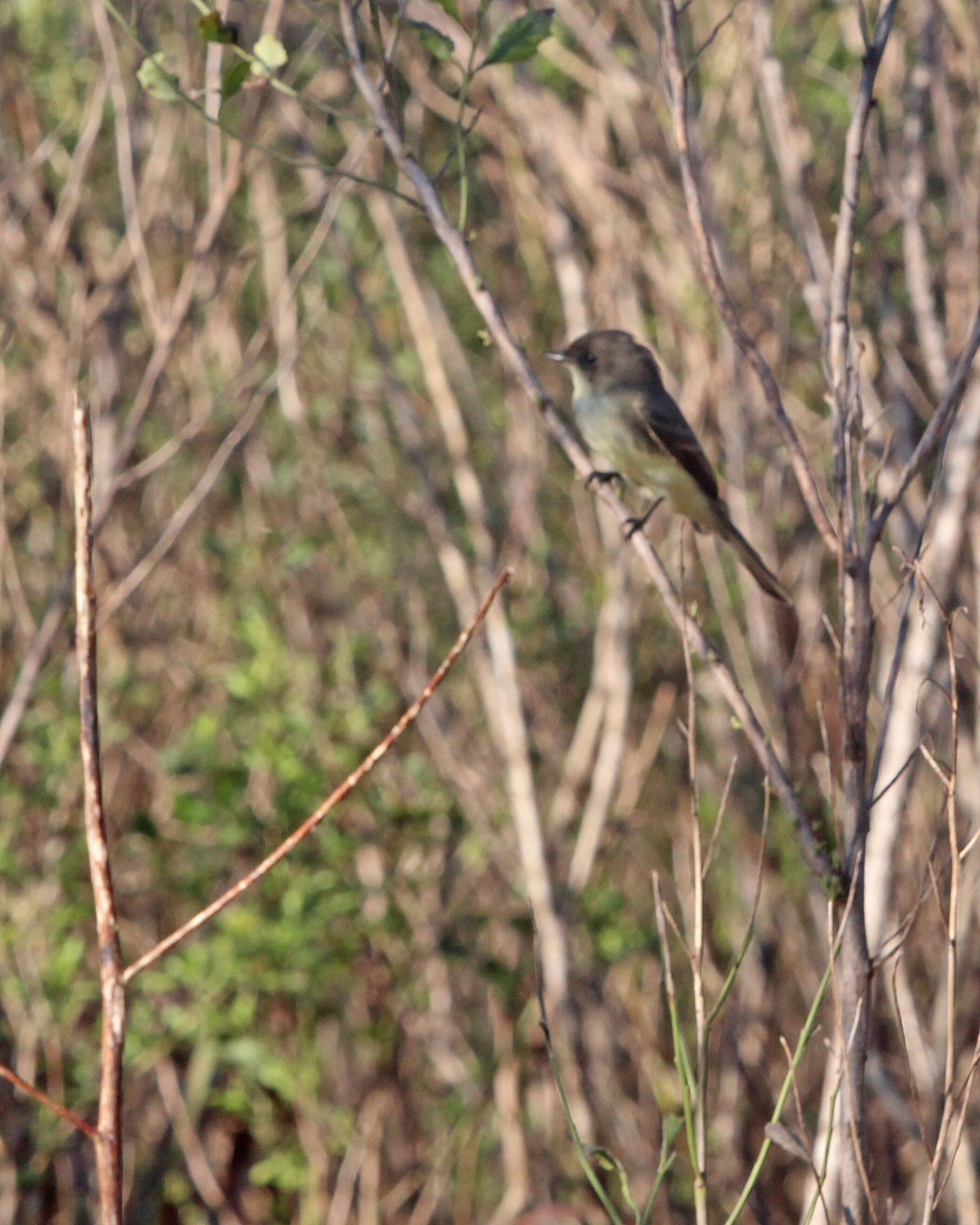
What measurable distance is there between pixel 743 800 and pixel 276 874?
163 centimetres

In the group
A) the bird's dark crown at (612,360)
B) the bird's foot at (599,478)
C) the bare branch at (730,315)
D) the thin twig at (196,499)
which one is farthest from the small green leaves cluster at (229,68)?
the bird's dark crown at (612,360)

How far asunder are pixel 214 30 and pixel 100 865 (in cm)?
129

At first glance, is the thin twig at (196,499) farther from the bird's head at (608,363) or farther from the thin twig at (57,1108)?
the thin twig at (57,1108)

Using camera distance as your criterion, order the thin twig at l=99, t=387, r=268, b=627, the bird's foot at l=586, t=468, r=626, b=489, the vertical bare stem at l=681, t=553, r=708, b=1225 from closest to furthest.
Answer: the vertical bare stem at l=681, t=553, r=708, b=1225 < the bird's foot at l=586, t=468, r=626, b=489 < the thin twig at l=99, t=387, r=268, b=627

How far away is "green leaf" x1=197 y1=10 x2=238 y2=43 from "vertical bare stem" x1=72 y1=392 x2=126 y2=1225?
88 centimetres

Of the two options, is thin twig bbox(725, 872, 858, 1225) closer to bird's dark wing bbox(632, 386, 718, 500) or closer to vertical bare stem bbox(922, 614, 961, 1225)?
vertical bare stem bbox(922, 614, 961, 1225)

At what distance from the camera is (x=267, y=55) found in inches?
84.0

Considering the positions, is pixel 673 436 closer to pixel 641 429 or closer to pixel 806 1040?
pixel 641 429

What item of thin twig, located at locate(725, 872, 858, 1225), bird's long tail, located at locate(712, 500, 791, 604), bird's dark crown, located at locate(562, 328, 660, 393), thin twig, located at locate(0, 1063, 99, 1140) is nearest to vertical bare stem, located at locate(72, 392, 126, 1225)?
thin twig, located at locate(0, 1063, 99, 1140)

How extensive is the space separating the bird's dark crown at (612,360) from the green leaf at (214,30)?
76.7 inches

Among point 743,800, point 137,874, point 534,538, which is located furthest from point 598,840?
point 137,874

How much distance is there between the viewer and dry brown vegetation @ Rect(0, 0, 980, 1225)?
401 centimetres

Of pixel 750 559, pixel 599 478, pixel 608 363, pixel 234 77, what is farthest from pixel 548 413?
pixel 608 363

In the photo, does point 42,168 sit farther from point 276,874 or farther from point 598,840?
point 598,840
